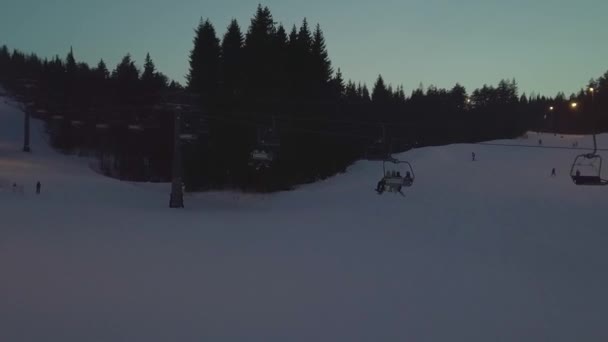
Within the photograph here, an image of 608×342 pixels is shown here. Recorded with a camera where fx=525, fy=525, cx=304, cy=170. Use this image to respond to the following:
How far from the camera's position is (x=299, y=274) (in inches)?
510

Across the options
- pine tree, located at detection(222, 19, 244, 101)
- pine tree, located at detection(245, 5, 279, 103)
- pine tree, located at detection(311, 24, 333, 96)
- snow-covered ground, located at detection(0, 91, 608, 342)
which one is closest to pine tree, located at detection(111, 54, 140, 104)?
pine tree, located at detection(222, 19, 244, 101)

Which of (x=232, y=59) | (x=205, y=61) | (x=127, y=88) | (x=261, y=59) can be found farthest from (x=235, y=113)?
(x=127, y=88)

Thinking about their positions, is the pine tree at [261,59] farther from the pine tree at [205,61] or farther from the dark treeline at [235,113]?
the pine tree at [205,61]

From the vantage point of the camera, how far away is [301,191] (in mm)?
43969

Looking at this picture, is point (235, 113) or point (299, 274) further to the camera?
point (235, 113)

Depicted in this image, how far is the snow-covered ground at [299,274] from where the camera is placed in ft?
28.5

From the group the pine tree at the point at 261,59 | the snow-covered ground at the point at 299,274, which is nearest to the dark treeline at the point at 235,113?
the pine tree at the point at 261,59

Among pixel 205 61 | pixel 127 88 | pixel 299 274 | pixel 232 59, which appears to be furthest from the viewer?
pixel 127 88

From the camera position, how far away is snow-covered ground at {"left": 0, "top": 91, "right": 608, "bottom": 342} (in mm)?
8688

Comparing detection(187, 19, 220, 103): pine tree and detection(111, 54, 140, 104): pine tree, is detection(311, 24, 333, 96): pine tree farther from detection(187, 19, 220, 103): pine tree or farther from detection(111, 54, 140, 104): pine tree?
detection(111, 54, 140, 104): pine tree

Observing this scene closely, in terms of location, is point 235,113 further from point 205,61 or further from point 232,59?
point 205,61

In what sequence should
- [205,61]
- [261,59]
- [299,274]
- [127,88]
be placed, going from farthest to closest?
[127,88], [205,61], [261,59], [299,274]

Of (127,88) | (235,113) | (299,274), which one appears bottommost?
(299,274)

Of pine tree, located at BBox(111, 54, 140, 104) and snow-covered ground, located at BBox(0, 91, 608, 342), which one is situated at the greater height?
pine tree, located at BBox(111, 54, 140, 104)
